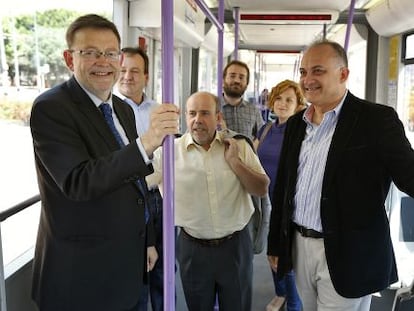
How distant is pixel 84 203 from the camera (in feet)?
4.93

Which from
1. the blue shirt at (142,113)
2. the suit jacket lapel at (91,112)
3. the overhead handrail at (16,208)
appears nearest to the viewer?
the suit jacket lapel at (91,112)

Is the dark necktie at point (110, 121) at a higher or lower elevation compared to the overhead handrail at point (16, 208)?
higher

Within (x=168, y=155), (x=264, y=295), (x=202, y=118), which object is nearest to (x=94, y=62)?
(x=168, y=155)

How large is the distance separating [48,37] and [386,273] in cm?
197

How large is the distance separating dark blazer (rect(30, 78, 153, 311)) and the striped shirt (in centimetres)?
71

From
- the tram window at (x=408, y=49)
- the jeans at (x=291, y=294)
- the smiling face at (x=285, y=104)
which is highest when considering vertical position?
the tram window at (x=408, y=49)

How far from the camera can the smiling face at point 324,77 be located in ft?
6.32

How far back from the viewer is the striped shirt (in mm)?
1909

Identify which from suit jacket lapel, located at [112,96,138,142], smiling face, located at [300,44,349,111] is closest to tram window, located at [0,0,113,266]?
suit jacket lapel, located at [112,96,138,142]

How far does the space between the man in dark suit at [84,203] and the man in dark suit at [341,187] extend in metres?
0.72

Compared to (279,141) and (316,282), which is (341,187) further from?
(279,141)

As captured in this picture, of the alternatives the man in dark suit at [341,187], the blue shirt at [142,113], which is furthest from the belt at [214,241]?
the blue shirt at [142,113]

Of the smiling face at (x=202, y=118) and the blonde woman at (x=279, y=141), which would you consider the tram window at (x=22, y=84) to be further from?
the blonde woman at (x=279, y=141)

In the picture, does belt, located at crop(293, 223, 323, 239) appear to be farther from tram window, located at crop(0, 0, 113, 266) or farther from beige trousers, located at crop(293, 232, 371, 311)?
tram window, located at crop(0, 0, 113, 266)
